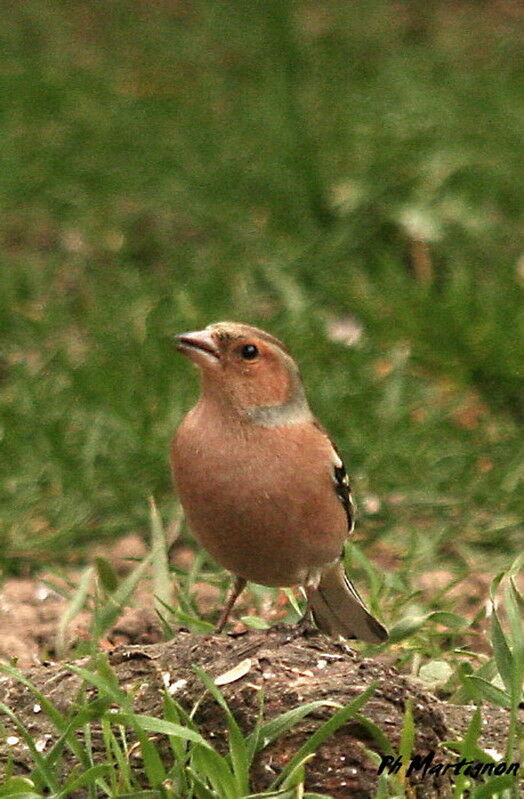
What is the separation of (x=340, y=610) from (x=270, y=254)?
11.7 feet

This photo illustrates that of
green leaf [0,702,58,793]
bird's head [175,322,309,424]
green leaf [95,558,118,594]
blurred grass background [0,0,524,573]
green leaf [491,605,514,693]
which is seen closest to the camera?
green leaf [0,702,58,793]

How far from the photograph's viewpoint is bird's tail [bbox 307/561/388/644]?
464 cm

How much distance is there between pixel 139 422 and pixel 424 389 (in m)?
1.40

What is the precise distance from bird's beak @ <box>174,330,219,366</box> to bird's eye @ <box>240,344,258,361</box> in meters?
0.09

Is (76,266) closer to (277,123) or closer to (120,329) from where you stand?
(120,329)

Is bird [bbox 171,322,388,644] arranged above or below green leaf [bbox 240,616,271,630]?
above

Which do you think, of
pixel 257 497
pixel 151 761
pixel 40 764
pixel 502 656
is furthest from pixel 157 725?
pixel 257 497

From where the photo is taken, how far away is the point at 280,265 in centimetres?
786

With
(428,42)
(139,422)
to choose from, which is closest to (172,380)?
(139,422)

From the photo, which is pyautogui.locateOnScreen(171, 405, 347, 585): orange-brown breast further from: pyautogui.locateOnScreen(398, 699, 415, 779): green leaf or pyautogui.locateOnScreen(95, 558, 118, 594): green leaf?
pyautogui.locateOnScreen(398, 699, 415, 779): green leaf

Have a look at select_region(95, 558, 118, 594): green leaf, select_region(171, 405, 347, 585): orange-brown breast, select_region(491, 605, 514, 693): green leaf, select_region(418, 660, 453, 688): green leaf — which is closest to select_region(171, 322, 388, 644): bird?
select_region(171, 405, 347, 585): orange-brown breast

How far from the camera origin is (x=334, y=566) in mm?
4793

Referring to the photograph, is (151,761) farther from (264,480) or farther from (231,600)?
(231,600)

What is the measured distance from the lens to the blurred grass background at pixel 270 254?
6.09 metres
